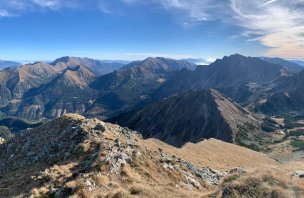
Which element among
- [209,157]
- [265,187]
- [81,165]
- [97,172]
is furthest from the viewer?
[209,157]

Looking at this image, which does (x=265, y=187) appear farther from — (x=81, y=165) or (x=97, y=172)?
(x=81, y=165)

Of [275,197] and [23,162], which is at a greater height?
[275,197]

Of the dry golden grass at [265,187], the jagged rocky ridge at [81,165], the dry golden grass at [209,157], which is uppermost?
the dry golden grass at [265,187]

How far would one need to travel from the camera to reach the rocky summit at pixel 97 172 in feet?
120

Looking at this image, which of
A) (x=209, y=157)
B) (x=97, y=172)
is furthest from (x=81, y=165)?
(x=209, y=157)

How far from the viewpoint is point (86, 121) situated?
6725 centimetres

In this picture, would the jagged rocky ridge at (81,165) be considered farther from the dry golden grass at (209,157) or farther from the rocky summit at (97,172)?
the dry golden grass at (209,157)

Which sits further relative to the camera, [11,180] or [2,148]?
[2,148]


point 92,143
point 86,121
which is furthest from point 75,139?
point 86,121

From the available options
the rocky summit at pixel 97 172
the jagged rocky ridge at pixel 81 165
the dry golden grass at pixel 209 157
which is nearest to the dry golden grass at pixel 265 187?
the rocky summit at pixel 97 172

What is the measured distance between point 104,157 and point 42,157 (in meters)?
15.7

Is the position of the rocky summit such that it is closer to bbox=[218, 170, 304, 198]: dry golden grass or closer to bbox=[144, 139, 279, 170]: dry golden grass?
bbox=[218, 170, 304, 198]: dry golden grass

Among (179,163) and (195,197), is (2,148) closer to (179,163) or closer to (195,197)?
(179,163)

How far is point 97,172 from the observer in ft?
139
